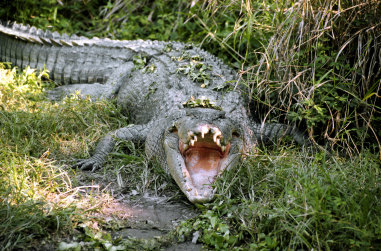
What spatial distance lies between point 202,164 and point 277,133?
113 centimetres

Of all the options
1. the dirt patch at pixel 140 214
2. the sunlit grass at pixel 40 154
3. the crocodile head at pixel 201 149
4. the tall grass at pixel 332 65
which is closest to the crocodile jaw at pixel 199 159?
the crocodile head at pixel 201 149

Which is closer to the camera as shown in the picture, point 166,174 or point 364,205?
point 364,205

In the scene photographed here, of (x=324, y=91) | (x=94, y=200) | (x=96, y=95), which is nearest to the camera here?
(x=94, y=200)

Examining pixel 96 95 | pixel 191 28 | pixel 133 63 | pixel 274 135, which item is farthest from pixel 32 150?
pixel 191 28

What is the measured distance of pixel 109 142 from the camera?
421 centimetres

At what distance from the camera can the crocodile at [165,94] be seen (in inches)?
138

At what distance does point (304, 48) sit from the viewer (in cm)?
401

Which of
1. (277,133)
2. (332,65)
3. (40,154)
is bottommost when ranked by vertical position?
(40,154)

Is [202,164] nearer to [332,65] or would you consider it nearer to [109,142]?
[109,142]

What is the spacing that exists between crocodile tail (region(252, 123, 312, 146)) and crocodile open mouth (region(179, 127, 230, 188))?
82 cm

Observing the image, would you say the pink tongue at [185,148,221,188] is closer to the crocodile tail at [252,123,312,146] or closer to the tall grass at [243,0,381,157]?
the tall grass at [243,0,381,157]

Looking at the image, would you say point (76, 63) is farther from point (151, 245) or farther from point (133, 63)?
point (151, 245)

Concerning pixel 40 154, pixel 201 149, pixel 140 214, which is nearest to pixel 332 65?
pixel 201 149

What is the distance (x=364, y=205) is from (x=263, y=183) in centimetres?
84
